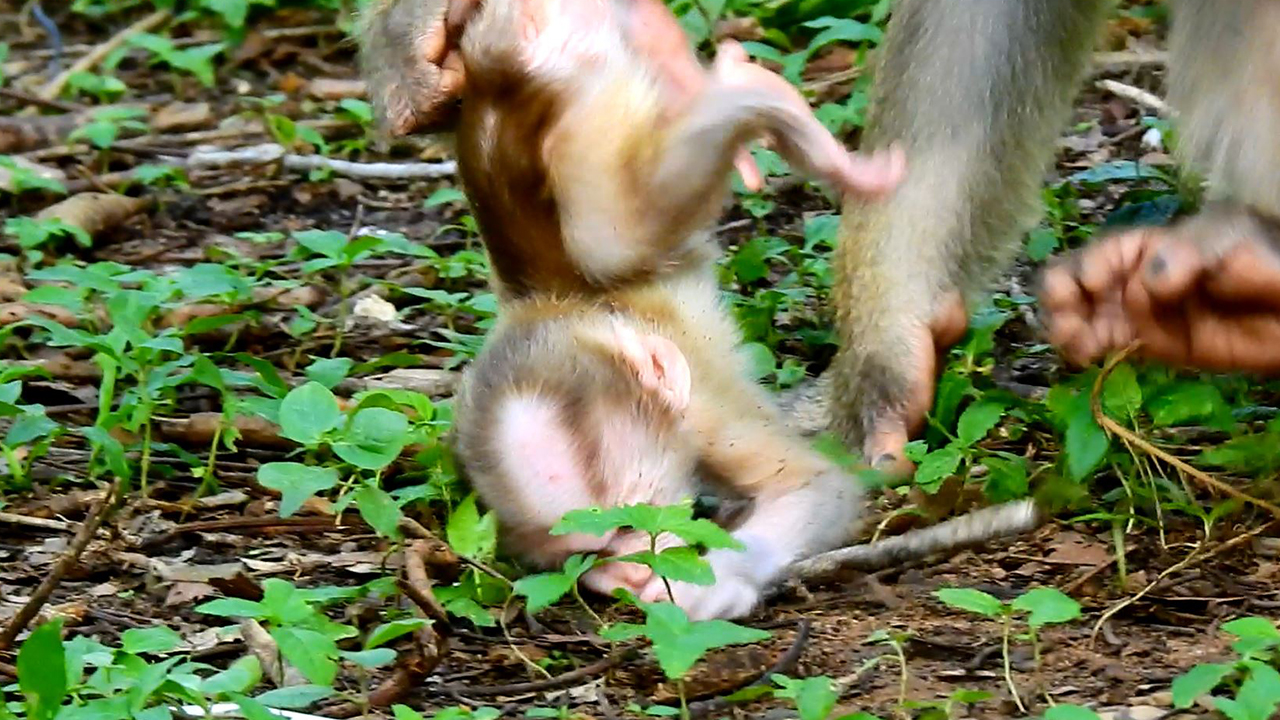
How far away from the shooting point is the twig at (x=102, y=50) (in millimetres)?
6090

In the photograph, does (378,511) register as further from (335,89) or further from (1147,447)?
(335,89)

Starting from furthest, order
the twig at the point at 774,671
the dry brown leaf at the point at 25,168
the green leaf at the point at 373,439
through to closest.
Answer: the dry brown leaf at the point at 25,168 < the green leaf at the point at 373,439 < the twig at the point at 774,671

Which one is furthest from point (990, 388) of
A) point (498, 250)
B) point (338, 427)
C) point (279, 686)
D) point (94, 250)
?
point (94, 250)

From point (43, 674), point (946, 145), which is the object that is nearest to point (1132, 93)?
point (946, 145)

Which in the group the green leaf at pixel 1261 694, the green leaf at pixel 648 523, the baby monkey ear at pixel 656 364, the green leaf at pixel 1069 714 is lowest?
the green leaf at pixel 1069 714

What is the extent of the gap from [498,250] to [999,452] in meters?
0.85

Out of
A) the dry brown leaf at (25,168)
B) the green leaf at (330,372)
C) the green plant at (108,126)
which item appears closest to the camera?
the green leaf at (330,372)

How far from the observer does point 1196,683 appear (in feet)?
6.52

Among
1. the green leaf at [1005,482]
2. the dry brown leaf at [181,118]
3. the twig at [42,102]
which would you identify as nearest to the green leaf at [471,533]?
the green leaf at [1005,482]

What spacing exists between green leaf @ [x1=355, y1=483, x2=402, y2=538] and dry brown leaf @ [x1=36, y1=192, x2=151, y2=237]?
2.32 m

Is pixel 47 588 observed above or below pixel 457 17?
below

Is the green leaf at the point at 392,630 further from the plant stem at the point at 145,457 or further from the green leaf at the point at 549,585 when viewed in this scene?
the plant stem at the point at 145,457

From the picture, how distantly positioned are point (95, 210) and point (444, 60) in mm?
2288

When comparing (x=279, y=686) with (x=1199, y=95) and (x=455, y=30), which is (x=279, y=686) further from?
(x=1199, y=95)
